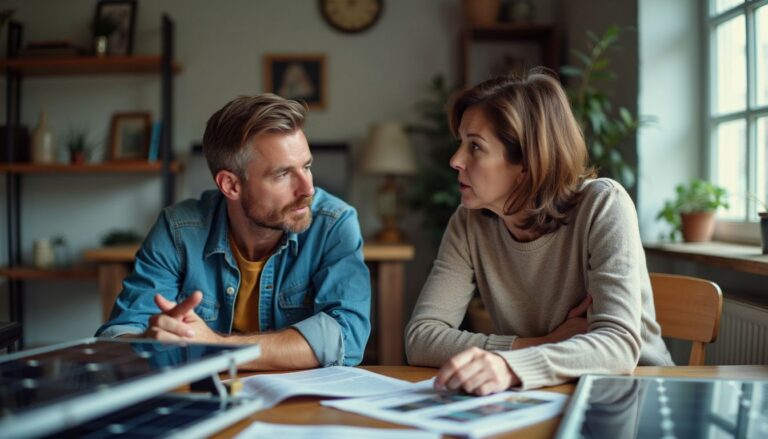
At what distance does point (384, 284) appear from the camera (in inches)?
125

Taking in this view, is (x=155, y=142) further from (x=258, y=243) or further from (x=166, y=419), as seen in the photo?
(x=166, y=419)

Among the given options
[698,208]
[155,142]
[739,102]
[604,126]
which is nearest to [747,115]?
[739,102]

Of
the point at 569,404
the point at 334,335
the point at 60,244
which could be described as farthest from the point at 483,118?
the point at 60,244

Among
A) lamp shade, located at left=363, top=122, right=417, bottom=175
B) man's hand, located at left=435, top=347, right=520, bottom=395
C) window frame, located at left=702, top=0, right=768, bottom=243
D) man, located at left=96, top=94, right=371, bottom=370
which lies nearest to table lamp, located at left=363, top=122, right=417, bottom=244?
lamp shade, located at left=363, top=122, right=417, bottom=175

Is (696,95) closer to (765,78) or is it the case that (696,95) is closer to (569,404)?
(765,78)

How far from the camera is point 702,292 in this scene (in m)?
1.45

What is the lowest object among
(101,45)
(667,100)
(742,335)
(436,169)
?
(742,335)

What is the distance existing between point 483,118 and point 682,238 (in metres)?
1.44

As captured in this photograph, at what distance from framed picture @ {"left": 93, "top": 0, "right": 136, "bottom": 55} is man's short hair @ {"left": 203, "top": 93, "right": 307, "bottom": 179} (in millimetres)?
2528

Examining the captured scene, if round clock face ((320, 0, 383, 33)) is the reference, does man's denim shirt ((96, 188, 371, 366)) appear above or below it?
below

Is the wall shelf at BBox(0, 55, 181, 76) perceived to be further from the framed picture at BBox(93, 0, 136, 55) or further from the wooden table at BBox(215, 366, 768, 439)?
the wooden table at BBox(215, 366, 768, 439)

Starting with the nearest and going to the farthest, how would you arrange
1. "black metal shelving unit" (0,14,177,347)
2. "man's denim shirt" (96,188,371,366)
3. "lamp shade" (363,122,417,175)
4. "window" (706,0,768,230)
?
"man's denim shirt" (96,188,371,366)
"window" (706,0,768,230)
"lamp shade" (363,122,417,175)
"black metal shelving unit" (0,14,177,347)

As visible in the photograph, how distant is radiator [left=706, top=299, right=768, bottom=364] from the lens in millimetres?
1786

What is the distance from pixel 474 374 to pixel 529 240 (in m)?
0.54
